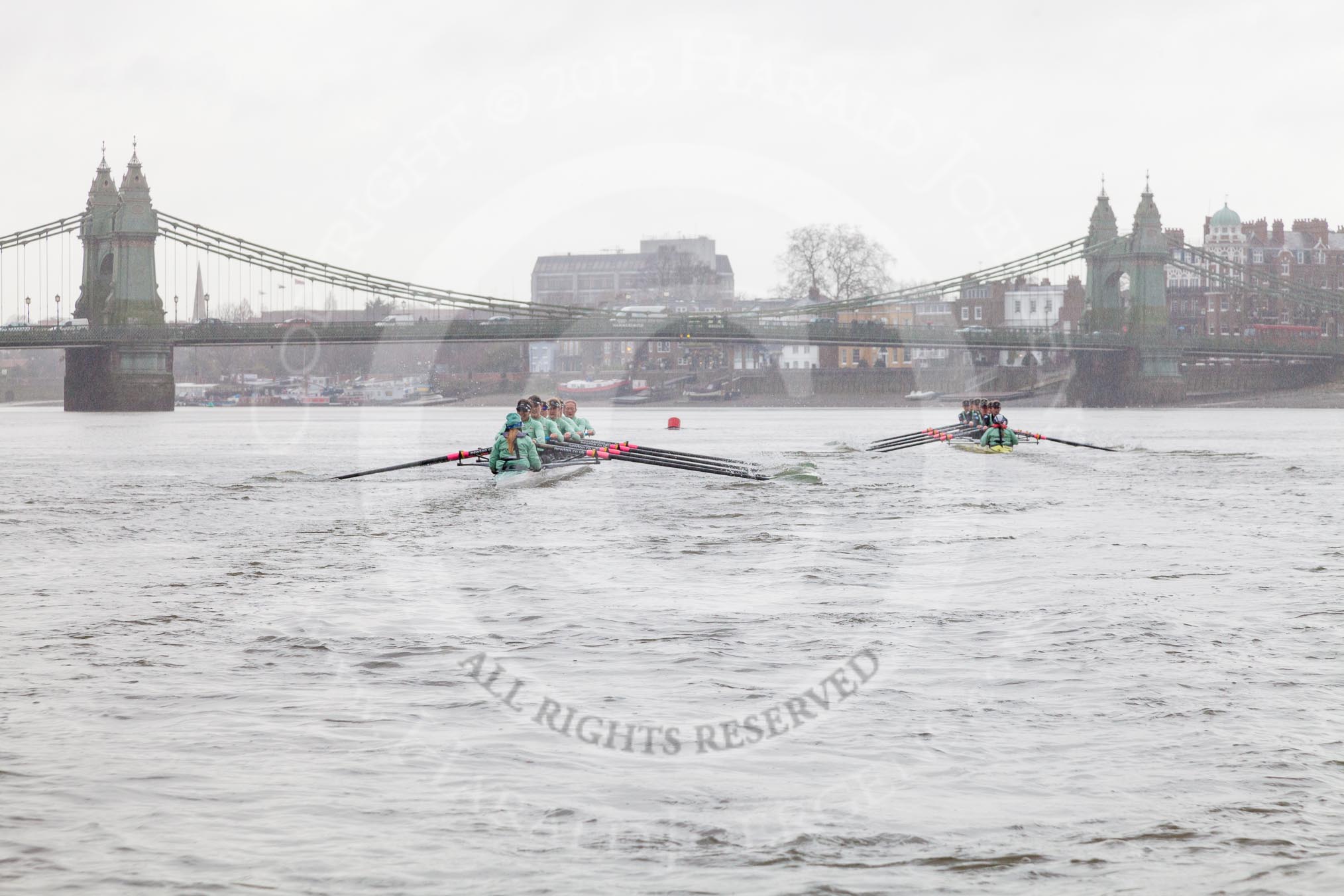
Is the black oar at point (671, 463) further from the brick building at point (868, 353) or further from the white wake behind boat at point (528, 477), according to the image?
the brick building at point (868, 353)

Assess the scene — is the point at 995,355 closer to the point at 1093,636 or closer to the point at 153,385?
the point at 153,385

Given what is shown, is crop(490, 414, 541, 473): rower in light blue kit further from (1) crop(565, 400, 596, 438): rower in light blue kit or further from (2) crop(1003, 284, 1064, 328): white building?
(2) crop(1003, 284, 1064, 328): white building

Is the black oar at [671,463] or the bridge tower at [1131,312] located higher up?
the bridge tower at [1131,312]

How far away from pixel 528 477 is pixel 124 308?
216 feet

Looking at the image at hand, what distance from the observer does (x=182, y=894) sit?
5.98 metres

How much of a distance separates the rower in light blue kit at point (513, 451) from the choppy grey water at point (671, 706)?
18.7ft

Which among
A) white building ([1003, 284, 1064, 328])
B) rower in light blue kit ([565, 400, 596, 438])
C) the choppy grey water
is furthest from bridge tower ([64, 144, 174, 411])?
white building ([1003, 284, 1064, 328])

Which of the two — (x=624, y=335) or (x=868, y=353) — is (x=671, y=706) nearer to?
(x=624, y=335)

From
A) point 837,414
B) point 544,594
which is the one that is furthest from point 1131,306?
point 544,594

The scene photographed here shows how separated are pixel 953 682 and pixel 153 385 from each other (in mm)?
84668

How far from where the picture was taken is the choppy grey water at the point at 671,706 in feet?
21.1

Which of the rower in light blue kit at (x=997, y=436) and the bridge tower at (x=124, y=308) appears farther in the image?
the bridge tower at (x=124, y=308)

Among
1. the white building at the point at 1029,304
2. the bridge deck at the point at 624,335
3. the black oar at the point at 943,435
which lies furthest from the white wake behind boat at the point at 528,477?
the white building at the point at 1029,304

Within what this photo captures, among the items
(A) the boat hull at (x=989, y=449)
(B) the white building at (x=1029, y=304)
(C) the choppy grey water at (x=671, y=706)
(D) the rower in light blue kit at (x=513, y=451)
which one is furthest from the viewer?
(B) the white building at (x=1029, y=304)
